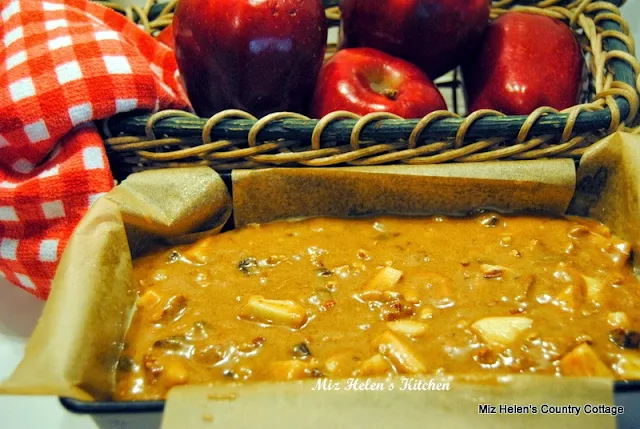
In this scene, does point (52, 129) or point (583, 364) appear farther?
point (52, 129)

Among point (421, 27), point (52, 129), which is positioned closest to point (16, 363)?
point (52, 129)

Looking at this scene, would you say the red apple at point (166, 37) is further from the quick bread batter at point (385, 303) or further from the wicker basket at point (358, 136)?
the quick bread batter at point (385, 303)

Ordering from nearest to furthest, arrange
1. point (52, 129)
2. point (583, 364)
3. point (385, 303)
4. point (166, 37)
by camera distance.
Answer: point (583, 364)
point (385, 303)
point (52, 129)
point (166, 37)

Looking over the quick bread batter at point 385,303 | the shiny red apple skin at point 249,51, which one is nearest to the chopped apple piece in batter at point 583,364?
the quick bread batter at point 385,303

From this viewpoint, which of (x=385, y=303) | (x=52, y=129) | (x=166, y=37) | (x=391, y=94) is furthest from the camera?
(x=166, y=37)

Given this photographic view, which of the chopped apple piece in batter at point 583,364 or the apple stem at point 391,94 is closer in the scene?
the chopped apple piece in batter at point 583,364

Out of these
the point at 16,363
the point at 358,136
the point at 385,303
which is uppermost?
the point at 358,136

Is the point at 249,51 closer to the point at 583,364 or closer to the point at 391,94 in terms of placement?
the point at 391,94

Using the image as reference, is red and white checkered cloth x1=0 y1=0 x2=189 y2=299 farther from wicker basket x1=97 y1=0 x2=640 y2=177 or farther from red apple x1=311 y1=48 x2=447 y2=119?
red apple x1=311 y1=48 x2=447 y2=119
